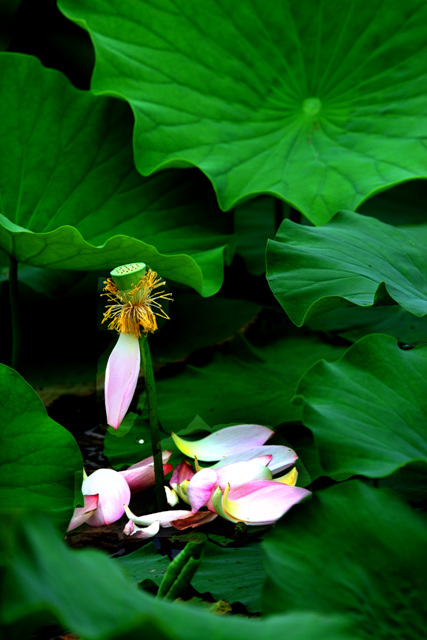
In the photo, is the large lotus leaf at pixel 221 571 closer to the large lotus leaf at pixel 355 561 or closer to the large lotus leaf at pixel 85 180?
the large lotus leaf at pixel 355 561

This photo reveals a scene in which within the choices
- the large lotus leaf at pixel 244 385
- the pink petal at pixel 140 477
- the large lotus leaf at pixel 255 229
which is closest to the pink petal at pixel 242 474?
the pink petal at pixel 140 477

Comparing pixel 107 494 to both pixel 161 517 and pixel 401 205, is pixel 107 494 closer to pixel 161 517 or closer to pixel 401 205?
pixel 161 517

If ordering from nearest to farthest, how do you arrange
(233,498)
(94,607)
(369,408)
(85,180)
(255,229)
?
(94,607), (369,408), (233,498), (85,180), (255,229)

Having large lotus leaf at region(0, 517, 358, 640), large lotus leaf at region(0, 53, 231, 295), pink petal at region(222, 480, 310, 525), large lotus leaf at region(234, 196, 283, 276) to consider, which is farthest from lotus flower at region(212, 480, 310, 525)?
large lotus leaf at region(234, 196, 283, 276)

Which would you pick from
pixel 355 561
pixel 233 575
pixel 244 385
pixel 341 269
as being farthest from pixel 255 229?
pixel 355 561

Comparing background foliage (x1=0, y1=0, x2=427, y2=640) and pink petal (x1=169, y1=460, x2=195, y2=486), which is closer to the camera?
background foliage (x1=0, y1=0, x2=427, y2=640)

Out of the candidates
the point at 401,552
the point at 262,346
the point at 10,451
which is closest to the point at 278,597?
the point at 401,552

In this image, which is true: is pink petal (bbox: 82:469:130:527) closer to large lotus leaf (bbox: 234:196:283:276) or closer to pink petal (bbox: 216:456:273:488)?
pink petal (bbox: 216:456:273:488)
